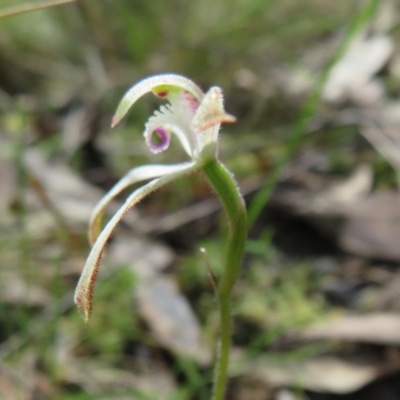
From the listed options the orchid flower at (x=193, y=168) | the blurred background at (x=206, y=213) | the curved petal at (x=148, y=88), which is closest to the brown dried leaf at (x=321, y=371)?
the blurred background at (x=206, y=213)

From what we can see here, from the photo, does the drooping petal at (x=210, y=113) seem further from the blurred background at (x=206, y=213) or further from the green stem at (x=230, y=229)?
the blurred background at (x=206, y=213)

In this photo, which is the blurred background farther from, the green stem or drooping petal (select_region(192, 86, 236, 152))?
drooping petal (select_region(192, 86, 236, 152))

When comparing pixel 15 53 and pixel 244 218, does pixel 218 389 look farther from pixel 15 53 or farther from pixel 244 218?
pixel 15 53

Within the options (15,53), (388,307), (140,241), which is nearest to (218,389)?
(388,307)

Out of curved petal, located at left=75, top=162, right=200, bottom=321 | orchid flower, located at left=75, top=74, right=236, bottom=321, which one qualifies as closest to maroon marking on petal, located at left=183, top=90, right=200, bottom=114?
orchid flower, located at left=75, top=74, right=236, bottom=321

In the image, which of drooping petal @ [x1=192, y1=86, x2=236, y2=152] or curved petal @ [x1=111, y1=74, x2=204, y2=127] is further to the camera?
curved petal @ [x1=111, y1=74, x2=204, y2=127]
